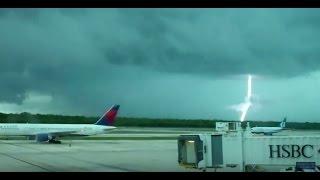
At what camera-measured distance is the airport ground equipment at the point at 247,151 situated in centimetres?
1823

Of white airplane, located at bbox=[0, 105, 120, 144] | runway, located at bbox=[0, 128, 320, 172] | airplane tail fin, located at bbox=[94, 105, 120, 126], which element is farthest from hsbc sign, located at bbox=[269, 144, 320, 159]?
airplane tail fin, located at bbox=[94, 105, 120, 126]

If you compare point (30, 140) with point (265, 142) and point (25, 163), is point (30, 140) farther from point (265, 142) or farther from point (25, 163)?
point (265, 142)

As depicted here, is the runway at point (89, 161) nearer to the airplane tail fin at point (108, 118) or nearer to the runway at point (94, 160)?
the runway at point (94, 160)

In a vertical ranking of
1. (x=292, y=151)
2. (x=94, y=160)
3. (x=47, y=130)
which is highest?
(x=47, y=130)

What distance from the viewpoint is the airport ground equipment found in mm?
18234

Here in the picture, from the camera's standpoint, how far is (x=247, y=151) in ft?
61.2

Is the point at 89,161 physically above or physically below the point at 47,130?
below

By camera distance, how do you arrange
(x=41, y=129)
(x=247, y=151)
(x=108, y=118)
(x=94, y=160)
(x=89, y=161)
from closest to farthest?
(x=247, y=151), (x=89, y=161), (x=94, y=160), (x=41, y=129), (x=108, y=118)

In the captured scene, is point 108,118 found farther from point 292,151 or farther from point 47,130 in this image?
point 292,151

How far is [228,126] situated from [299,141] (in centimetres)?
280

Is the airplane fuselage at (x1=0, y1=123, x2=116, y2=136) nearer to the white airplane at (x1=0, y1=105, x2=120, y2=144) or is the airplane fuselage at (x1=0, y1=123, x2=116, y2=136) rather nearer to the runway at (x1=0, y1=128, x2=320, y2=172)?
the white airplane at (x1=0, y1=105, x2=120, y2=144)

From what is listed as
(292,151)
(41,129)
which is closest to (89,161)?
(292,151)
